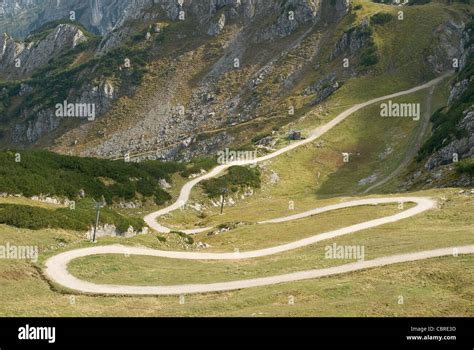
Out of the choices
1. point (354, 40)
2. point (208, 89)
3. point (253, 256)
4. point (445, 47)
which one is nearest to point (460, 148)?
point (253, 256)

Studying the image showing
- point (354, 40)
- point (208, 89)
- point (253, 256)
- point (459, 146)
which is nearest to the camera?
point (253, 256)

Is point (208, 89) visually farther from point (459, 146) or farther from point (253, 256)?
point (253, 256)

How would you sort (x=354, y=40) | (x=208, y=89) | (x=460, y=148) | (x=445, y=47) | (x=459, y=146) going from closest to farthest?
1. (x=460, y=148)
2. (x=459, y=146)
3. (x=445, y=47)
4. (x=354, y=40)
5. (x=208, y=89)

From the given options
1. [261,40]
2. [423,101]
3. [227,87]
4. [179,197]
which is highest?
[261,40]

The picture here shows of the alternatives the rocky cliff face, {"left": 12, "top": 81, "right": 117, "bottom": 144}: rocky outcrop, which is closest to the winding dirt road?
the rocky cliff face

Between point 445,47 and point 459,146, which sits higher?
point 445,47

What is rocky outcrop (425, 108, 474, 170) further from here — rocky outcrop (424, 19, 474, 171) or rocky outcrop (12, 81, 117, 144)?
rocky outcrop (12, 81, 117, 144)

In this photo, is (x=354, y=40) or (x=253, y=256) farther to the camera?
(x=354, y=40)

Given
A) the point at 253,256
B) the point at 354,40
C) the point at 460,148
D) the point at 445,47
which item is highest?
the point at 354,40
